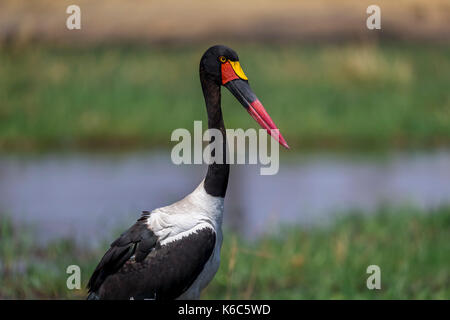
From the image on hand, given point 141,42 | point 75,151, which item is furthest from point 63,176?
point 141,42

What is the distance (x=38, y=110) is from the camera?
12.2 metres

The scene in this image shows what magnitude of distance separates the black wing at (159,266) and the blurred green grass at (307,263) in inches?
48.6

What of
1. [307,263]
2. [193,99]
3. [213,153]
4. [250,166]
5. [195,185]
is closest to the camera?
[213,153]

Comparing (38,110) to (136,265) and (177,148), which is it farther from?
(136,265)

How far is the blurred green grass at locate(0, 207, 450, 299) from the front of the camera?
19.2ft

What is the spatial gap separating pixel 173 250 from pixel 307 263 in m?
2.53

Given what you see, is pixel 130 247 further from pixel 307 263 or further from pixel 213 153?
pixel 307 263

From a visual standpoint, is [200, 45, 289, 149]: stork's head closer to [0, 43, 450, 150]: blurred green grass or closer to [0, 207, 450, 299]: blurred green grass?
[0, 207, 450, 299]: blurred green grass

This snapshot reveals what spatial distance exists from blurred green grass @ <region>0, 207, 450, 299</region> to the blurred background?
0.02m

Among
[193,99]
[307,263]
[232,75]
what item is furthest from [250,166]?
[232,75]

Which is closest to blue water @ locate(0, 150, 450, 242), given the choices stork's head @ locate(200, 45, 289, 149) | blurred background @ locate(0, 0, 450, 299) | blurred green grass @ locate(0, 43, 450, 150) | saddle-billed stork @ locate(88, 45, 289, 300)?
blurred background @ locate(0, 0, 450, 299)

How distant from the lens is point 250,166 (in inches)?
437
